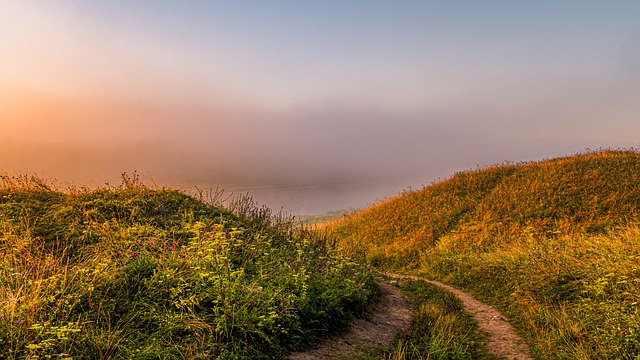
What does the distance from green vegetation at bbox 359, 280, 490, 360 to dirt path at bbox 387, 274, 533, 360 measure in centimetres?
24

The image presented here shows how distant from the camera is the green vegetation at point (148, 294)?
5.23 metres

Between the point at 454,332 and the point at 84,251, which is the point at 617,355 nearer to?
the point at 454,332

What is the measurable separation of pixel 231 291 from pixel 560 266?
9.49 meters

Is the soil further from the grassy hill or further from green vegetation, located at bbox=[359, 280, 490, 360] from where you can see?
the grassy hill

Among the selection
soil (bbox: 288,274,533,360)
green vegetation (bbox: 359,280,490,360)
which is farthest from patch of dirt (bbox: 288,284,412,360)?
green vegetation (bbox: 359,280,490,360)

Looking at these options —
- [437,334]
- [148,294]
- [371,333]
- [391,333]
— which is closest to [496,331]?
[437,334]

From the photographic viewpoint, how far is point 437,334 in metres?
8.07

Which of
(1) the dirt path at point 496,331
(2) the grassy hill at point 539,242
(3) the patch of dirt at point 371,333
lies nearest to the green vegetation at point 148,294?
(3) the patch of dirt at point 371,333

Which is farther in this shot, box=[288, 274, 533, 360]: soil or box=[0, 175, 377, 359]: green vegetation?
box=[288, 274, 533, 360]: soil

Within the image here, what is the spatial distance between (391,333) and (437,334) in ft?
3.22

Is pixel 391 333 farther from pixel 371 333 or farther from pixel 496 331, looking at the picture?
pixel 496 331

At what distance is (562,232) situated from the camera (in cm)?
1614

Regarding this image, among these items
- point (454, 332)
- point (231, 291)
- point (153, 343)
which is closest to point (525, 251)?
point (454, 332)

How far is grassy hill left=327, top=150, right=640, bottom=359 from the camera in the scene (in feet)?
26.0
